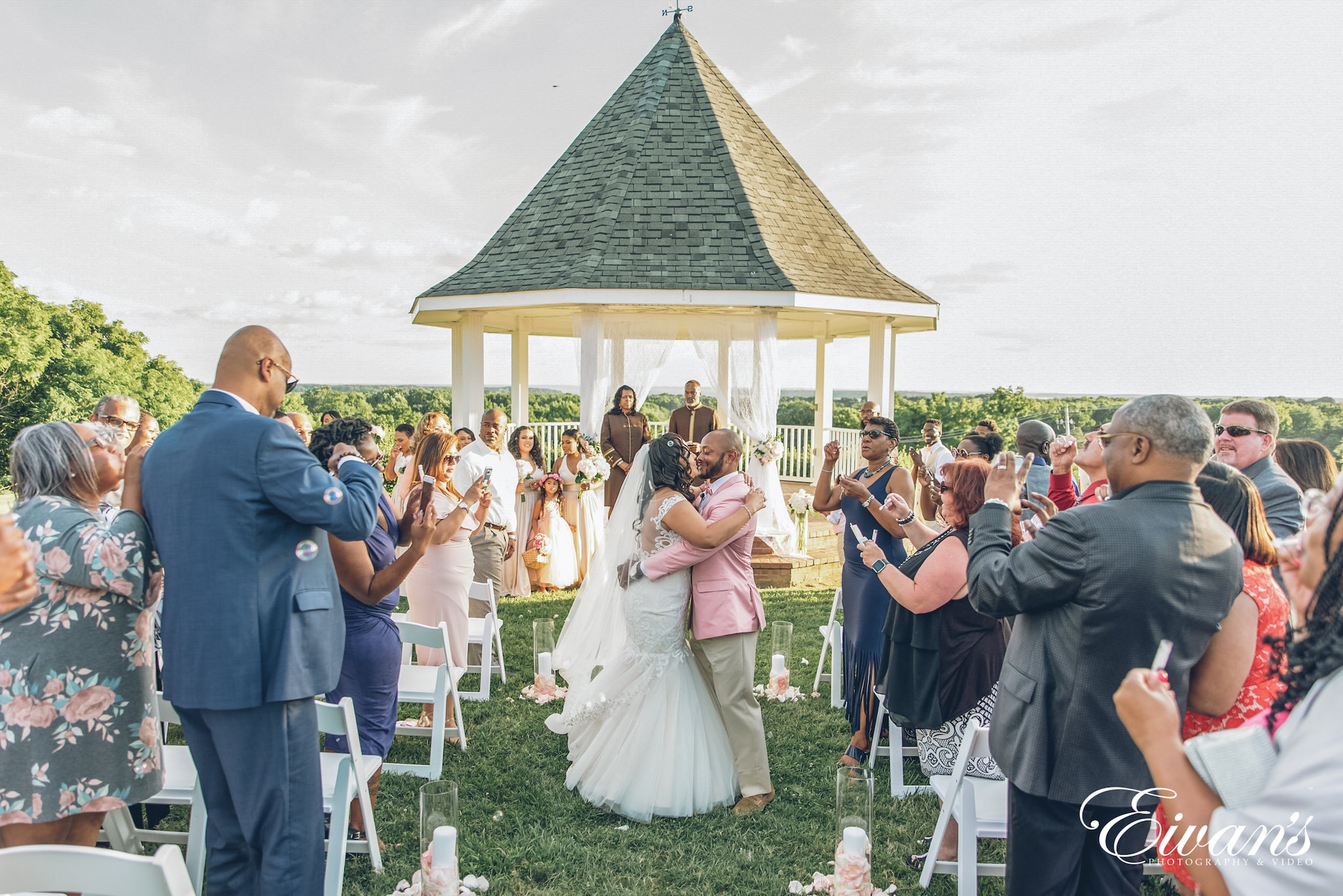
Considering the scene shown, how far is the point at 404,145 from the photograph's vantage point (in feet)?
80.8

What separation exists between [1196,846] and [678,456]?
10.3 ft

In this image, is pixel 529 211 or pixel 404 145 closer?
pixel 529 211

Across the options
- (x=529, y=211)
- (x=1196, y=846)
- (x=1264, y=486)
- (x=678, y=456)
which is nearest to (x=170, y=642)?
(x=678, y=456)

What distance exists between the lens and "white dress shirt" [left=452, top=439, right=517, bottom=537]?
285 inches

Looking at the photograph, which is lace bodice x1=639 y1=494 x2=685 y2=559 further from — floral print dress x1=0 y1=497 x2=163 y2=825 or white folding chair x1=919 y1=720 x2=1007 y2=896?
floral print dress x1=0 y1=497 x2=163 y2=825

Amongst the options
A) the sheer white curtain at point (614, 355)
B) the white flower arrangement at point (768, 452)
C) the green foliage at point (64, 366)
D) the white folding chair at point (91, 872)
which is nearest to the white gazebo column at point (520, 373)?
the sheer white curtain at point (614, 355)

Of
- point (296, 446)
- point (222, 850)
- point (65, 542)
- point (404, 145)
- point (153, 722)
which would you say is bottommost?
point (222, 850)

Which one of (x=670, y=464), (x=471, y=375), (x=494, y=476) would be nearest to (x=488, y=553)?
(x=494, y=476)

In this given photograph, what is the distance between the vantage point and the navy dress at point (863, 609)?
5336 millimetres

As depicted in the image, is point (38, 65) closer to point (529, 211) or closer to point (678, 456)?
point (529, 211)

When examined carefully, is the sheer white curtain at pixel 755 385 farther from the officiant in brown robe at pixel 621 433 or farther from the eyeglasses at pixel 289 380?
the eyeglasses at pixel 289 380

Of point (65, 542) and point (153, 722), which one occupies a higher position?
point (65, 542)

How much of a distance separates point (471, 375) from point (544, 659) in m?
7.50

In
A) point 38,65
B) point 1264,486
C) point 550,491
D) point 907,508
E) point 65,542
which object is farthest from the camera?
point 38,65
